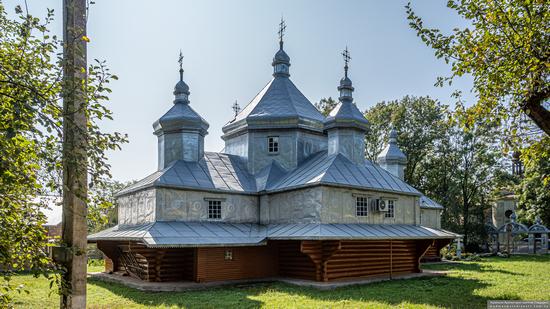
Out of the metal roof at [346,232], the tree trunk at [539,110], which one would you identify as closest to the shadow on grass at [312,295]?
the metal roof at [346,232]

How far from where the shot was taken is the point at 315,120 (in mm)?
20531

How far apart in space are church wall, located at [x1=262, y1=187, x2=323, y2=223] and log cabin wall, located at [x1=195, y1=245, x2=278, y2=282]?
1.42 m

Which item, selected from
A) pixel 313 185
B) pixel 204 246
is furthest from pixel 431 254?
pixel 204 246

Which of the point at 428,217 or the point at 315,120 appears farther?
the point at 428,217

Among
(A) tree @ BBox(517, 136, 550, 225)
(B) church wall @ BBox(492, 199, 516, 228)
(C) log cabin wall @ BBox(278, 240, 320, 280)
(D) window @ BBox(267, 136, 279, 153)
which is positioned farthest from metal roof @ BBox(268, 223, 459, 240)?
(B) church wall @ BBox(492, 199, 516, 228)

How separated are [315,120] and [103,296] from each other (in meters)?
12.1

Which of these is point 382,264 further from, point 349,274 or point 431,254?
point 431,254

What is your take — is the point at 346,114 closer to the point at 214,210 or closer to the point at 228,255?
the point at 214,210

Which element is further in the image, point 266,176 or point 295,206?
point 266,176

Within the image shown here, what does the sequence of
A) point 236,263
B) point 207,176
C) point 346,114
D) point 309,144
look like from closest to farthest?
point 236,263, point 207,176, point 346,114, point 309,144

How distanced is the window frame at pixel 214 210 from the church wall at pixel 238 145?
3670 mm

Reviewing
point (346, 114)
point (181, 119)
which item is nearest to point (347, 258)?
point (346, 114)

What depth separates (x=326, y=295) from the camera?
41.4ft

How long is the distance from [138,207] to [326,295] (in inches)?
334
